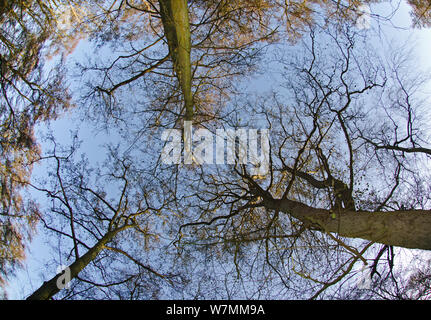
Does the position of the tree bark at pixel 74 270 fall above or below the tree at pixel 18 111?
below

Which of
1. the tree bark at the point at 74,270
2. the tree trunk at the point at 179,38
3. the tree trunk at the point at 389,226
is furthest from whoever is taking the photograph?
the tree trunk at the point at 179,38

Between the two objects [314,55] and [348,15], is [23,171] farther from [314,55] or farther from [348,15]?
[348,15]

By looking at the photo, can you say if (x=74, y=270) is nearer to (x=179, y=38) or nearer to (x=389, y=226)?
(x=179, y=38)

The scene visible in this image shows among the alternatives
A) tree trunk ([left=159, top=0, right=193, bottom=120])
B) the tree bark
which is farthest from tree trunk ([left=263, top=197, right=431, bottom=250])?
the tree bark

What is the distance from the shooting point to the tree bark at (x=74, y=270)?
10.9ft

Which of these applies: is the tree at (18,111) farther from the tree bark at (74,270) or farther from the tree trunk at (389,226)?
the tree trunk at (389,226)

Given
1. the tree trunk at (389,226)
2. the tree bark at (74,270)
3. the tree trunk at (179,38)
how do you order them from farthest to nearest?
the tree trunk at (179,38) < the tree bark at (74,270) < the tree trunk at (389,226)

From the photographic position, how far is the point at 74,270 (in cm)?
380

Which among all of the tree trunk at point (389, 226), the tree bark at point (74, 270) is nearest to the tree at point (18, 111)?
the tree bark at point (74, 270)

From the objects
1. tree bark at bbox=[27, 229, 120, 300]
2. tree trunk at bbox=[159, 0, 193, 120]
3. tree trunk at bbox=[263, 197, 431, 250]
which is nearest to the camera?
tree trunk at bbox=[263, 197, 431, 250]

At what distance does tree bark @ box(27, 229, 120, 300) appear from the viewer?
10.9ft

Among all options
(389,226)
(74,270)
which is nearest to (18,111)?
(74,270)

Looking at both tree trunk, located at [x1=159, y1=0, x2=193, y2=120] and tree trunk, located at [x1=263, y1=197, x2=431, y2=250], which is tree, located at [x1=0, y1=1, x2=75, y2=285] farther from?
tree trunk, located at [x1=263, y1=197, x2=431, y2=250]
